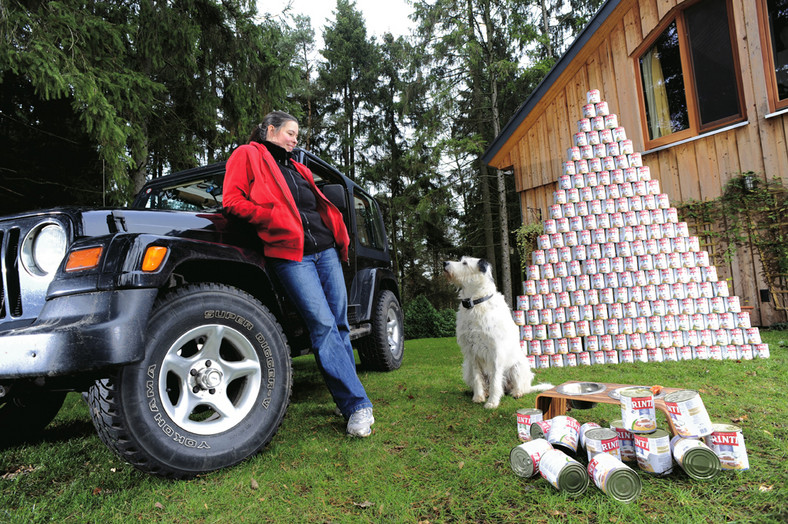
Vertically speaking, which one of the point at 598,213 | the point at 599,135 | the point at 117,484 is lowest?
the point at 117,484

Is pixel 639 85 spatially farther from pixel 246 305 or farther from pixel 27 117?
pixel 27 117

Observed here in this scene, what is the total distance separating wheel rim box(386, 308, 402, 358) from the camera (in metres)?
4.96

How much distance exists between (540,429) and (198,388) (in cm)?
182

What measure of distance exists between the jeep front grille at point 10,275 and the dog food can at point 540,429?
261 cm

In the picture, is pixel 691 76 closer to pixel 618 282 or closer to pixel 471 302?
pixel 618 282

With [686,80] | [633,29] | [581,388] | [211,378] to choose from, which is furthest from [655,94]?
[211,378]

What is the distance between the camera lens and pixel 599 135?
217 inches

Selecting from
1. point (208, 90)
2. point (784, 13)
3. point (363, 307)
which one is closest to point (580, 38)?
point (784, 13)

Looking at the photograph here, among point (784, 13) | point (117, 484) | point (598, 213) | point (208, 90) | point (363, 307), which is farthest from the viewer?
point (208, 90)

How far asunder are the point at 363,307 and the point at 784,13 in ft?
25.5

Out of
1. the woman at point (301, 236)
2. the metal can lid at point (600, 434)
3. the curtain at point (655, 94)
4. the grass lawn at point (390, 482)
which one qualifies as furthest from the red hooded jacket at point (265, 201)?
the curtain at point (655, 94)

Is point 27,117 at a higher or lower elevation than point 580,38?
lower

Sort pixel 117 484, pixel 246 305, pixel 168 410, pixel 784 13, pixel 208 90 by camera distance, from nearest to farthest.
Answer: pixel 168 410 → pixel 117 484 → pixel 246 305 → pixel 784 13 → pixel 208 90

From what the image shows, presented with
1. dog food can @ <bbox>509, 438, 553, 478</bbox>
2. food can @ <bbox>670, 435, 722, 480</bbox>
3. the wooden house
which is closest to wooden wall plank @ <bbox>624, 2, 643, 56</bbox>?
the wooden house
